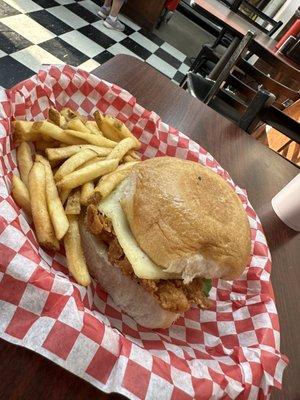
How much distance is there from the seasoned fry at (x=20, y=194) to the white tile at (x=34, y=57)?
2197mm

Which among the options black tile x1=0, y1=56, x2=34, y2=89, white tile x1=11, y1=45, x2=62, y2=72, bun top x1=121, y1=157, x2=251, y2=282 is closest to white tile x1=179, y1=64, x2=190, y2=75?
white tile x1=11, y1=45, x2=62, y2=72

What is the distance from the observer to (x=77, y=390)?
80 centimetres

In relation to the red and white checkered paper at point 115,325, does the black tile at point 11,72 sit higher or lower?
lower

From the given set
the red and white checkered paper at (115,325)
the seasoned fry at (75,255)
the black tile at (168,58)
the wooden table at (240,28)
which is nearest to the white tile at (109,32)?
the black tile at (168,58)

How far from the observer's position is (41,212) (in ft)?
3.61

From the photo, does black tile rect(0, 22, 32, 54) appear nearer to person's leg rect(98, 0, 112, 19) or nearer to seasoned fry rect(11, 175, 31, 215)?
person's leg rect(98, 0, 112, 19)

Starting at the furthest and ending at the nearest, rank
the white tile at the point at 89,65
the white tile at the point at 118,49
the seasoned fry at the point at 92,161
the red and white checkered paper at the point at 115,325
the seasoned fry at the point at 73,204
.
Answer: the white tile at the point at 118,49
the white tile at the point at 89,65
the seasoned fry at the point at 92,161
the seasoned fry at the point at 73,204
the red and white checkered paper at the point at 115,325

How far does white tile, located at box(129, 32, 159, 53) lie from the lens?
206 inches

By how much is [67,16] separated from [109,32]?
64 cm

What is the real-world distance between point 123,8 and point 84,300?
230 inches

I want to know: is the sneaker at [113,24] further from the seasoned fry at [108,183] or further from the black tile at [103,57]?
the seasoned fry at [108,183]

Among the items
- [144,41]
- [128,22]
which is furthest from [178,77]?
[128,22]

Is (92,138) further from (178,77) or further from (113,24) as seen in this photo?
(113,24)

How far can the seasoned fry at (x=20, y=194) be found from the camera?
1125 mm
